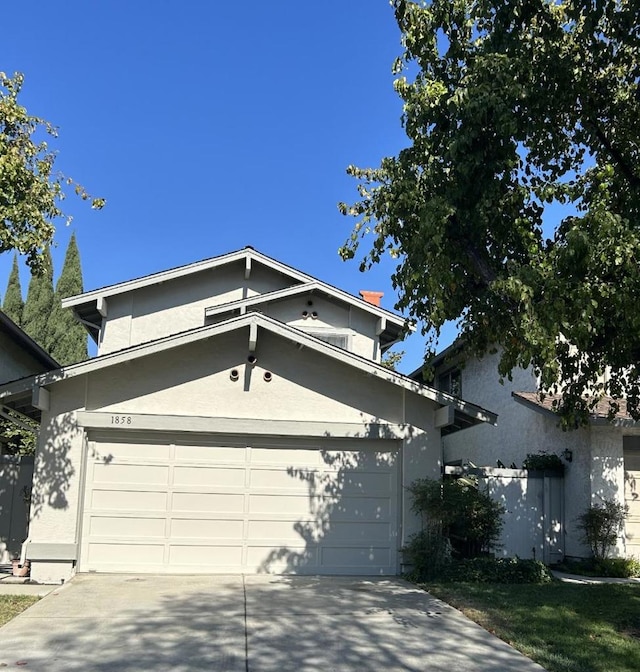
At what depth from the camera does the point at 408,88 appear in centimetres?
1005

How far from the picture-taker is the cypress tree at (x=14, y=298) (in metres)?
34.0

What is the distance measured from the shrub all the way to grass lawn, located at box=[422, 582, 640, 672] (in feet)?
5.92

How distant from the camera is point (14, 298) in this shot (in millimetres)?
34719

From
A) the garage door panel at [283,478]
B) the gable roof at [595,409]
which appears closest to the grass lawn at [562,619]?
the garage door panel at [283,478]

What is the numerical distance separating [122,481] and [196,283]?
7.02 meters

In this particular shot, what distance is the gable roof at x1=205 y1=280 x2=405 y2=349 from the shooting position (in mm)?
16906

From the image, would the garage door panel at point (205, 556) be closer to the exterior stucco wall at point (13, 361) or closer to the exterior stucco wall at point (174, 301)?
the exterior stucco wall at point (13, 361)

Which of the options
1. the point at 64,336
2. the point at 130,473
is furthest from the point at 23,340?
the point at 64,336

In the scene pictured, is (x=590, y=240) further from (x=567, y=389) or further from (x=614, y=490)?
(x=614, y=490)

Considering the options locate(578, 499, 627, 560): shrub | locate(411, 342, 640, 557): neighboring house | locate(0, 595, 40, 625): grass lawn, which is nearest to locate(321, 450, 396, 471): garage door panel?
locate(411, 342, 640, 557): neighboring house

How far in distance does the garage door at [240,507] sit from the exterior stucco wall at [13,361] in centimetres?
458

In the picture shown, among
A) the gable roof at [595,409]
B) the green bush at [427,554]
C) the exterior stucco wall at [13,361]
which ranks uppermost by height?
the exterior stucco wall at [13,361]

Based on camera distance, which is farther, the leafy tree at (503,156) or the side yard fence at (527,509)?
the side yard fence at (527,509)

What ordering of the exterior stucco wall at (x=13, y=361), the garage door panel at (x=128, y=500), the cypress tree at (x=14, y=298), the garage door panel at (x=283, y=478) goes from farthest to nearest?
1. the cypress tree at (x=14, y=298)
2. the exterior stucco wall at (x=13, y=361)
3. the garage door panel at (x=283, y=478)
4. the garage door panel at (x=128, y=500)
